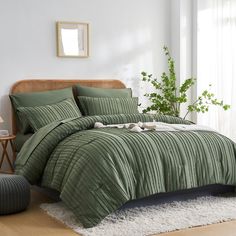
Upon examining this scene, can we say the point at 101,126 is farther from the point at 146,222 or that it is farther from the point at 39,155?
the point at 146,222

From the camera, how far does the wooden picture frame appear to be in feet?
18.8

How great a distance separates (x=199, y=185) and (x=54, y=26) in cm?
279

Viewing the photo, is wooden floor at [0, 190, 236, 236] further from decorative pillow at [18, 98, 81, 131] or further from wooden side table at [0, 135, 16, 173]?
wooden side table at [0, 135, 16, 173]

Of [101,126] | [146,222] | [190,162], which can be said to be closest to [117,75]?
[101,126]

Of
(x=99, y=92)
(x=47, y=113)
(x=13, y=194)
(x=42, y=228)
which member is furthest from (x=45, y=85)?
(x=42, y=228)

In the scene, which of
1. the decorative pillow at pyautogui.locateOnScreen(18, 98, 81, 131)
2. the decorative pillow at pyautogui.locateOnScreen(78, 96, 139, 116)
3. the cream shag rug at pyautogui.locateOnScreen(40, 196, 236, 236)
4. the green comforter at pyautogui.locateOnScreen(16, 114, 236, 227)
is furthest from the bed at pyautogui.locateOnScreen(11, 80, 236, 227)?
the decorative pillow at pyautogui.locateOnScreen(78, 96, 139, 116)

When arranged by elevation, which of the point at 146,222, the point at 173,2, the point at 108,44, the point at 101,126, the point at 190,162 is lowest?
the point at 146,222

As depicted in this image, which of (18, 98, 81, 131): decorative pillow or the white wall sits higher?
the white wall

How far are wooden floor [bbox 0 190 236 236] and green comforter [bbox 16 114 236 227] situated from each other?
0.61ft

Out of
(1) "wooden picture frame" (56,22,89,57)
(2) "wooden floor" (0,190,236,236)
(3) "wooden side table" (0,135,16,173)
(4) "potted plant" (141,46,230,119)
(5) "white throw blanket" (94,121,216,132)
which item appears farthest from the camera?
(4) "potted plant" (141,46,230,119)

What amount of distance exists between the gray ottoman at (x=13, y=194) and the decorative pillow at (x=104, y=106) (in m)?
1.77

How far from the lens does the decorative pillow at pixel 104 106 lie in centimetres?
534

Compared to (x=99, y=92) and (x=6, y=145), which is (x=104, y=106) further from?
A: (x=6, y=145)

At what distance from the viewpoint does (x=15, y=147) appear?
17.0 ft
